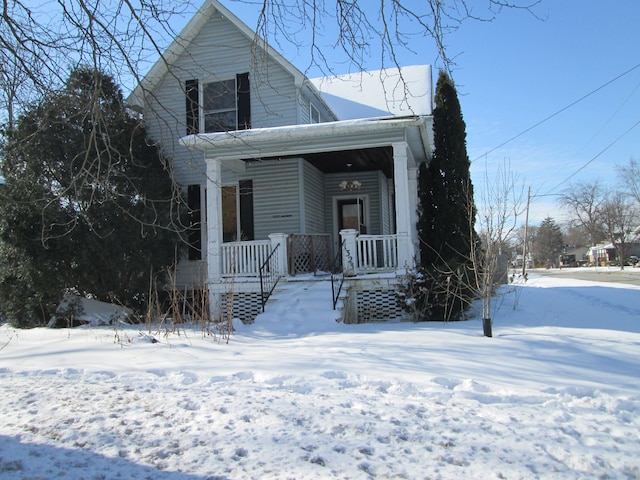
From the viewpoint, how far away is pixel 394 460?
2.92 meters

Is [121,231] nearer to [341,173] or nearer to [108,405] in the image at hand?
[341,173]

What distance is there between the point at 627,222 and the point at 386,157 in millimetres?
58509

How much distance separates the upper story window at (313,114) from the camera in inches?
549

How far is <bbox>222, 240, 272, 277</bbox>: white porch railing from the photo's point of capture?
10.6 m

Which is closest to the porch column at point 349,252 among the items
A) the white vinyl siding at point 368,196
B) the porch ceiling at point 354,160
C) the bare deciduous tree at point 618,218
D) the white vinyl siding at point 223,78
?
the porch ceiling at point 354,160

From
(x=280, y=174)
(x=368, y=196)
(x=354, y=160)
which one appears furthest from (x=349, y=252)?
(x=368, y=196)

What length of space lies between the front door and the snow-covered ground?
24.1 feet

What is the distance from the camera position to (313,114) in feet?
47.4

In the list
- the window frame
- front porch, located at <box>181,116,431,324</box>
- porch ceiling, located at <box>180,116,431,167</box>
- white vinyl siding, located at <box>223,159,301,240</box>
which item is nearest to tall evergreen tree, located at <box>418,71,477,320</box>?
front porch, located at <box>181,116,431,324</box>

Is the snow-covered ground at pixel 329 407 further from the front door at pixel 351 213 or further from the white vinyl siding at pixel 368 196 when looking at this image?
the front door at pixel 351 213

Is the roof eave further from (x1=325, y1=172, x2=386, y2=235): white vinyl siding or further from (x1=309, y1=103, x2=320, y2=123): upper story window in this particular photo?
(x1=309, y1=103, x2=320, y2=123): upper story window

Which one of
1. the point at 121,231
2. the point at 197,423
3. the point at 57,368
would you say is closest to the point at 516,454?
the point at 197,423

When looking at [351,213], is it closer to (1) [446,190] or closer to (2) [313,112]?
(2) [313,112]

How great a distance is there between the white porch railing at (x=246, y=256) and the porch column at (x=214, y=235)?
0.18m
